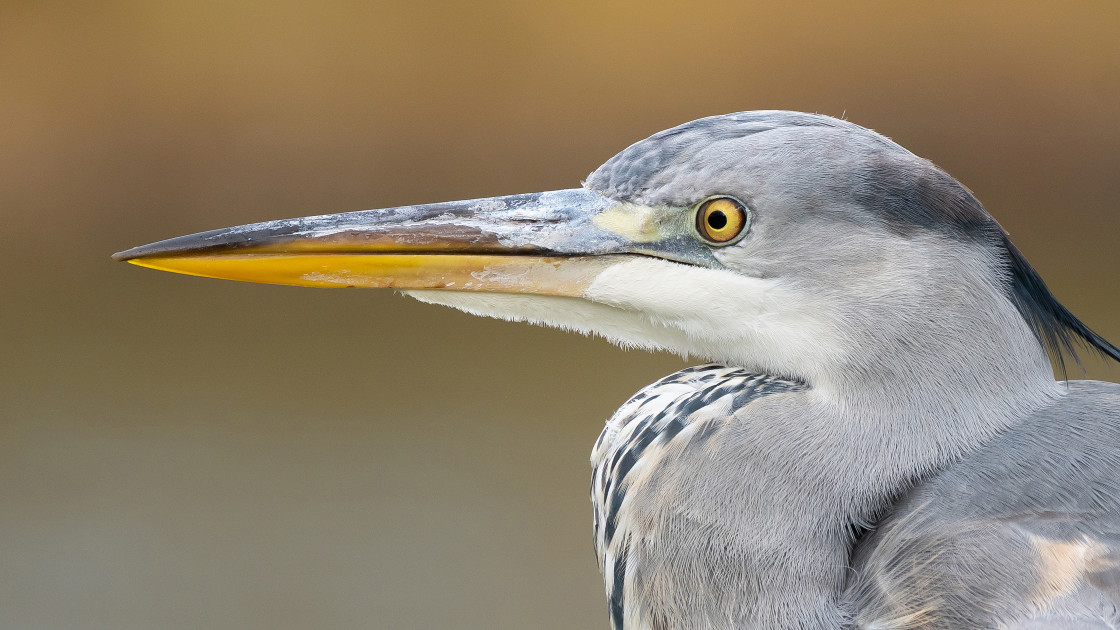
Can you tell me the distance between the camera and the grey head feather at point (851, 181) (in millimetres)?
819

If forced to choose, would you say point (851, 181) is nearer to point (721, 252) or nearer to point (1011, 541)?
point (721, 252)

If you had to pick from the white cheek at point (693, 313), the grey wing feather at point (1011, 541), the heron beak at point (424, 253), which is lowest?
the grey wing feather at point (1011, 541)

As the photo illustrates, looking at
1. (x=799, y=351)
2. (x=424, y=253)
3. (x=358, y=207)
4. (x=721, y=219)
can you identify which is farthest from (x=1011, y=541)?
(x=358, y=207)

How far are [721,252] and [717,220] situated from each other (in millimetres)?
27

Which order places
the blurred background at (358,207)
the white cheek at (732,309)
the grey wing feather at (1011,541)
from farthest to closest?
1. the blurred background at (358,207)
2. the white cheek at (732,309)
3. the grey wing feather at (1011,541)

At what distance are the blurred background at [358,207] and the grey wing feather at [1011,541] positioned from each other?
1.68 m

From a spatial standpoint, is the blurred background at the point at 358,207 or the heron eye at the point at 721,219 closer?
the heron eye at the point at 721,219

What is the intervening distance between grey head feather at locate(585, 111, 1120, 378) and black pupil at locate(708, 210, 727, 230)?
0.02 m

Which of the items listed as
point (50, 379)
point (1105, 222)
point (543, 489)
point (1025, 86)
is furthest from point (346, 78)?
point (1105, 222)

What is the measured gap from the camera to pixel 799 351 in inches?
33.5

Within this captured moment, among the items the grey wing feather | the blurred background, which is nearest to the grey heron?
the grey wing feather

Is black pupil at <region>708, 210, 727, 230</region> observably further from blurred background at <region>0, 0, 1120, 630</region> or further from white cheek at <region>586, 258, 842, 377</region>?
blurred background at <region>0, 0, 1120, 630</region>

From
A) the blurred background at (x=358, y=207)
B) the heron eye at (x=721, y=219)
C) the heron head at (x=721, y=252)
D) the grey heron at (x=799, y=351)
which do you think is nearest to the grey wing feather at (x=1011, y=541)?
the grey heron at (x=799, y=351)

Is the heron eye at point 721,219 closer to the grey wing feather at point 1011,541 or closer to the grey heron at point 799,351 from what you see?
the grey heron at point 799,351
